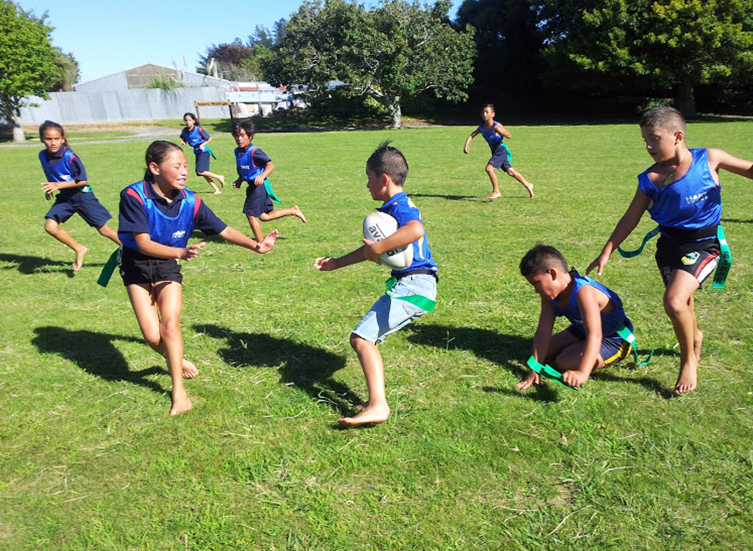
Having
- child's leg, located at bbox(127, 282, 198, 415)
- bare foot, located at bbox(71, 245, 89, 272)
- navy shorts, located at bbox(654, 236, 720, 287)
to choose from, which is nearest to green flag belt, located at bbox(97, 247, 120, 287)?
child's leg, located at bbox(127, 282, 198, 415)

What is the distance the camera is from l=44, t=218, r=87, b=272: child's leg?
7488 mm

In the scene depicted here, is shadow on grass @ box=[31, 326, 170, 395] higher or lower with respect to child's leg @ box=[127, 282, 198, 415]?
lower

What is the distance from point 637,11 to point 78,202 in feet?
119

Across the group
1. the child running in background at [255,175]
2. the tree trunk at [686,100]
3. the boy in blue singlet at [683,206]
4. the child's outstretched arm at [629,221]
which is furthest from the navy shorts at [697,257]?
the tree trunk at [686,100]

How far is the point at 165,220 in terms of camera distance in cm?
416

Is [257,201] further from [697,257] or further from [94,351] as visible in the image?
[697,257]

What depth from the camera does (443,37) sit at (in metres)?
40.6

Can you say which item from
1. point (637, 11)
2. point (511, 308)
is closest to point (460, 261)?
point (511, 308)

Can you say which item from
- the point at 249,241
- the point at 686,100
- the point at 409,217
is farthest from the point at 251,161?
the point at 686,100

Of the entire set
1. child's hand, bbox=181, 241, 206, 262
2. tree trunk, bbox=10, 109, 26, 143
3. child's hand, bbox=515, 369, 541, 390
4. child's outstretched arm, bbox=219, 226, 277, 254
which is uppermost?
tree trunk, bbox=10, 109, 26, 143

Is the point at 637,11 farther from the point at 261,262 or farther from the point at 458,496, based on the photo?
the point at 458,496

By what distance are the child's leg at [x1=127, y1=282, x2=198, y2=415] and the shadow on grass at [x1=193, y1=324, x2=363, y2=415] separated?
0.74m

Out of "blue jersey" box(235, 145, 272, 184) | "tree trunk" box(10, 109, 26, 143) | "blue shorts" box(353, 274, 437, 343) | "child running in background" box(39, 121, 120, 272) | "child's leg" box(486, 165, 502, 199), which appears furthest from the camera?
"tree trunk" box(10, 109, 26, 143)

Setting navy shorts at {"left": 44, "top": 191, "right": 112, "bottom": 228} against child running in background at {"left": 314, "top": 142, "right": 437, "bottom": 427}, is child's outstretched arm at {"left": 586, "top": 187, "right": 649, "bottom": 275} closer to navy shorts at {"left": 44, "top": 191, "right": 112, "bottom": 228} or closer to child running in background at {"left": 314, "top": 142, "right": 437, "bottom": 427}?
child running in background at {"left": 314, "top": 142, "right": 437, "bottom": 427}
